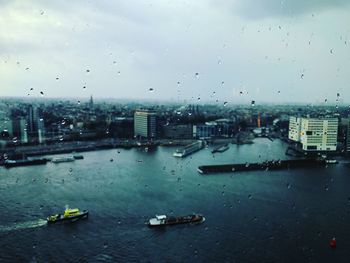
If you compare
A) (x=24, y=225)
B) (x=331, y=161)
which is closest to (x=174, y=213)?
(x=24, y=225)

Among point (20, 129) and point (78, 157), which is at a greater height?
point (20, 129)

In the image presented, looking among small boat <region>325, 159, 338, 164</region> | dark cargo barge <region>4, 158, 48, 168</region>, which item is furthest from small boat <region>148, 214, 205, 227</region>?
small boat <region>325, 159, 338, 164</region>

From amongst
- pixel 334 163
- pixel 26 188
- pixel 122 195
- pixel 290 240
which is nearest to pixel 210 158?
pixel 334 163

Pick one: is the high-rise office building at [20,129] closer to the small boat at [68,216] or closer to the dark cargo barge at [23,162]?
the dark cargo barge at [23,162]

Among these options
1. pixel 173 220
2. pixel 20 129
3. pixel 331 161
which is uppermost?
pixel 20 129

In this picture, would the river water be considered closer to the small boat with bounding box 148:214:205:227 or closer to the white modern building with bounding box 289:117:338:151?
the small boat with bounding box 148:214:205:227

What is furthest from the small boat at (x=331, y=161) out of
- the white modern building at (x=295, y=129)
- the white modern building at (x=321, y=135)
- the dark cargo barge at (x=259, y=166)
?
the white modern building at (x=295, y=129)

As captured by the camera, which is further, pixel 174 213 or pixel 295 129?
pixel 295 129

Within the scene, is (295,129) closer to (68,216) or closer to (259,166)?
(259,166)
